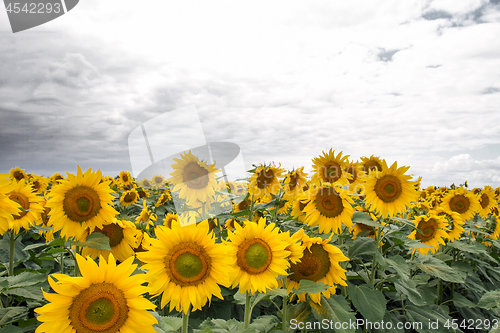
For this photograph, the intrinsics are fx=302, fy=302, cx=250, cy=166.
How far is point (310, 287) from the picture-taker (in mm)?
2225

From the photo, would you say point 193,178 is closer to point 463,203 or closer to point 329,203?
point 329,203

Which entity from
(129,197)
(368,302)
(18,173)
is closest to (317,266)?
(368,302)

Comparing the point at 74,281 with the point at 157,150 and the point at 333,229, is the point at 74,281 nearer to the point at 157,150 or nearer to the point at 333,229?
the point at 333,229

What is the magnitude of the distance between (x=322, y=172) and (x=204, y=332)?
11.0ft

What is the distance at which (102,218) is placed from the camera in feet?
9.60

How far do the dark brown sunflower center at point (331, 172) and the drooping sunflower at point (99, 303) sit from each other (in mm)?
3368

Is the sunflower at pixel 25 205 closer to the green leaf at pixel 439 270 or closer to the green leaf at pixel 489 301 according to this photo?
the green leaf at pixel 439 270

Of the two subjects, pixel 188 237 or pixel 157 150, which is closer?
pixel 188 237

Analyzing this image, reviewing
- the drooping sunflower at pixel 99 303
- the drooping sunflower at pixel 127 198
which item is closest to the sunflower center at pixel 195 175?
the drooping sunflower at pixel 99 303

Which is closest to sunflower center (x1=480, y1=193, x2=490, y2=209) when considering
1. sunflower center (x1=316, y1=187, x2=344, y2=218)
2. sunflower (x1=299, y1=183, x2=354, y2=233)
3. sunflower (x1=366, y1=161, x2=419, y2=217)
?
sunflower (x1=366, y1=161, x2=419, y2=217)

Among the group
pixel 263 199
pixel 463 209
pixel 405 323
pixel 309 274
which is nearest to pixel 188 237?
pixel 309 274

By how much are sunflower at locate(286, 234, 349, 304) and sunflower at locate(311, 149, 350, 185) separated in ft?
6.61

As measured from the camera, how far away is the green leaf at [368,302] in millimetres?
2871

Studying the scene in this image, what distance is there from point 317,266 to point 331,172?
224 cm
